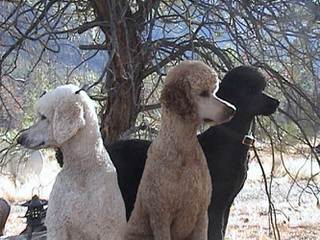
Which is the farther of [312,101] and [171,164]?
[312,101]

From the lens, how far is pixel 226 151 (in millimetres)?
2100

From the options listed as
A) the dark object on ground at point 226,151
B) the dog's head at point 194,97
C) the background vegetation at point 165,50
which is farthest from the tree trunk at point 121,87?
the dog's head at point 194,97

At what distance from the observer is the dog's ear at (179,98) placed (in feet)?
5.90

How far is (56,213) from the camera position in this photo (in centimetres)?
177

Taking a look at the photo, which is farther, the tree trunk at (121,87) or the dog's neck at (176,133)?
the tree trunk at (121,87)

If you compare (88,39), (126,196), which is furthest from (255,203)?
(126,196)

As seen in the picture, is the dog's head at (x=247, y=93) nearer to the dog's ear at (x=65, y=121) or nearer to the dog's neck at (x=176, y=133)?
the dog's neck at (x=176, y=133)

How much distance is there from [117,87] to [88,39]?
1.02 meters

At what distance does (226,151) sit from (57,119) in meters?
0.62

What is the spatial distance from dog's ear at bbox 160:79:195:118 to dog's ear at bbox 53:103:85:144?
26 centimetres

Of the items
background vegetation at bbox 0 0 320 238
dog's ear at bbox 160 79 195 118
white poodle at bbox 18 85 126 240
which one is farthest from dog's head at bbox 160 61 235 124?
background vegetation at bbox 0 0 320 238

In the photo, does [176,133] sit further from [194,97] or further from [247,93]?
[247,93]

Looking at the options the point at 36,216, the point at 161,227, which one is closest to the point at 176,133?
the point at 161,227

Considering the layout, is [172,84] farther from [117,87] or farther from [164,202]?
[117,87]
